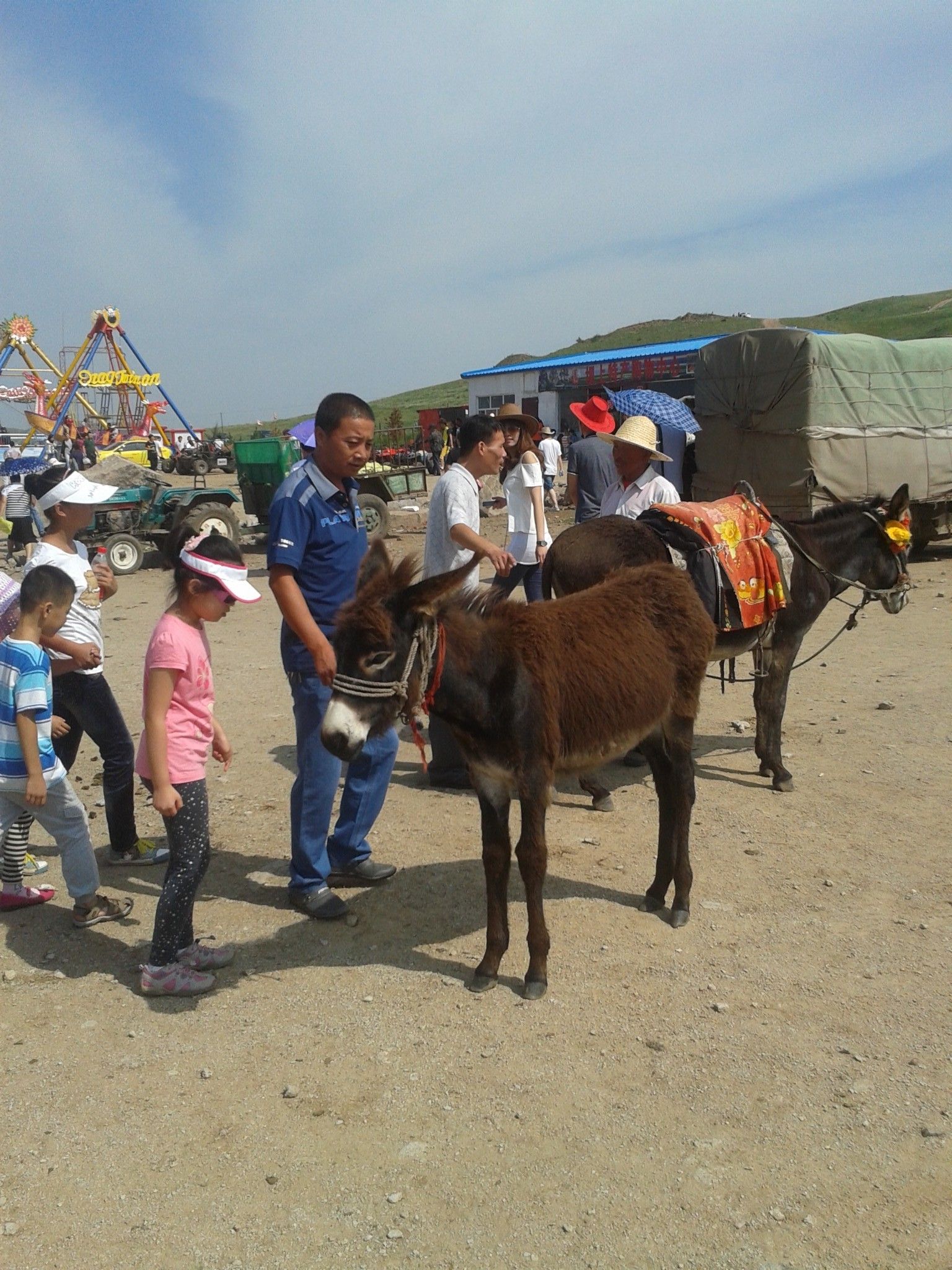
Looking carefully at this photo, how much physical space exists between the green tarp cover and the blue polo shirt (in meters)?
10.2

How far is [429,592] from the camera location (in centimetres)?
326

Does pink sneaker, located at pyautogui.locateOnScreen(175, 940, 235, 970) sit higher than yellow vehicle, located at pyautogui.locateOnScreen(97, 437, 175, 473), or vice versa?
yellow vehicle, located at pyautogui.locateOnScreen(97, 437, 175, 473)

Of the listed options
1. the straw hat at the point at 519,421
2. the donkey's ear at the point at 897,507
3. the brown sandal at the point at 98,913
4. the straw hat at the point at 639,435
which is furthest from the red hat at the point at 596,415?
the brown sandal at the point at 98,913

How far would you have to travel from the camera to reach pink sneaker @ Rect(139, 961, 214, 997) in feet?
12.3

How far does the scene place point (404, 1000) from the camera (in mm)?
3717

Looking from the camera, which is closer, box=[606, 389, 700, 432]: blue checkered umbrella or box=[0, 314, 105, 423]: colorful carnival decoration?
box=[606, 389, 700, 432]: blue checkered umbrella

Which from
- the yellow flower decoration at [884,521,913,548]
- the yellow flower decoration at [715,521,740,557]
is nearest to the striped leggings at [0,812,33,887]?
the yellow flower decoration at [715,521,740,557]

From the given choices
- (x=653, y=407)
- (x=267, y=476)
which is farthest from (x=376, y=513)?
(x=653, y=407)

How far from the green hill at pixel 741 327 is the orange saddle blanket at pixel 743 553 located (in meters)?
60.0

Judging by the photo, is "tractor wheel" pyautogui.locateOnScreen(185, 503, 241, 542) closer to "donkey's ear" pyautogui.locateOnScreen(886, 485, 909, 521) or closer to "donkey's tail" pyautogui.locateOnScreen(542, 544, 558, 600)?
"donkey's tail" pyautogui.locateOnScreen(542, 544, 558, 600)

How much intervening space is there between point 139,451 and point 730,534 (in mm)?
38913

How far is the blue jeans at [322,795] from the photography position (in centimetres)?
420

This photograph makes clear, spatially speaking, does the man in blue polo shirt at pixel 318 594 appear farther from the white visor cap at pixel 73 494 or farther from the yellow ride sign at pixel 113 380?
the yellow ride sign at pixel 113 380

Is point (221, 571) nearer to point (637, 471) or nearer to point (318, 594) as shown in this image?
point (318, 594)
